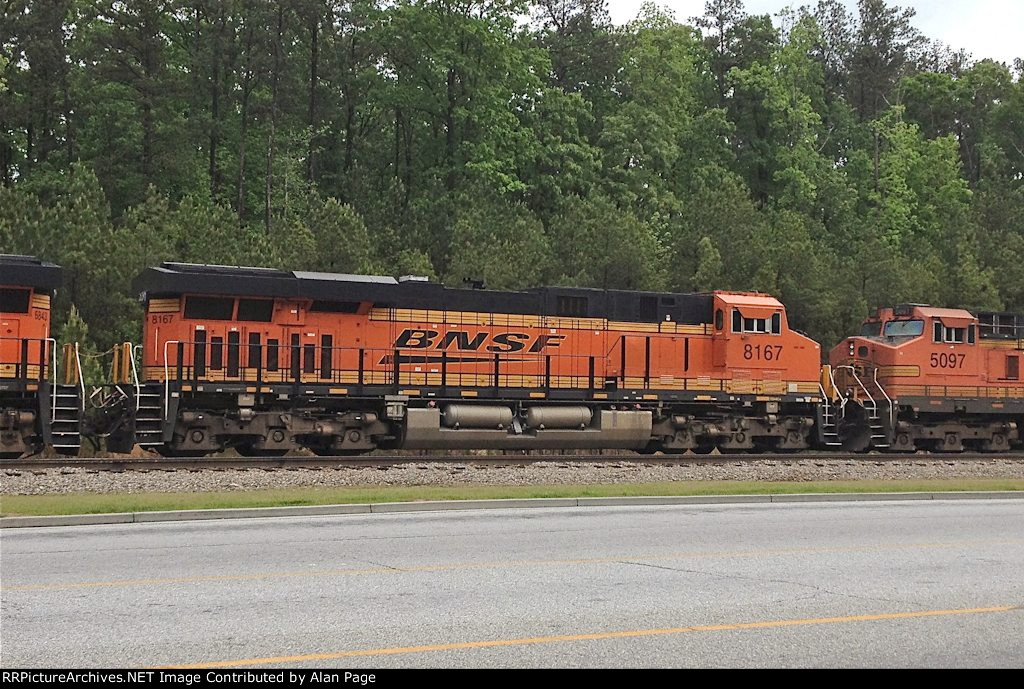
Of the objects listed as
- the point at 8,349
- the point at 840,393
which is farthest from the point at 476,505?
the point at 840,393

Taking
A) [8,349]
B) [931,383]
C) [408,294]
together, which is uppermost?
[408,294]

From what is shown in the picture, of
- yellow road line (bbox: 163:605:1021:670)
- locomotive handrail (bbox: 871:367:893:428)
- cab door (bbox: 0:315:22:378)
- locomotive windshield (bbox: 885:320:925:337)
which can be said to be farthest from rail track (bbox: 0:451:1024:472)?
yellow road line (bbox: 163:605:1021:670)

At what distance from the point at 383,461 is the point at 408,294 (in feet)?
13.8

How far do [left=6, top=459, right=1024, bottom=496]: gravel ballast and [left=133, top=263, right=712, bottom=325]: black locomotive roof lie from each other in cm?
425

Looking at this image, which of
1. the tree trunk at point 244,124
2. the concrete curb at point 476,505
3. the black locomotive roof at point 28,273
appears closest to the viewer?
the concrete curb at point 476,505

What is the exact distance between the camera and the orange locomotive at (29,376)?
71.6 feet

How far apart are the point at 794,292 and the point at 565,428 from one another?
15.2 meters

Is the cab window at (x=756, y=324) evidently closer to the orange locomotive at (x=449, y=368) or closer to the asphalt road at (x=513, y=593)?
the orange locomotive at (x=449, y=368)

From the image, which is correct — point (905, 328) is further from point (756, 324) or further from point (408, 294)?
point (408, 294)

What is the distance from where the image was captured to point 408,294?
2561 centimetres

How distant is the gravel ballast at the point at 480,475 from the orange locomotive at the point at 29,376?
2841 millimetres

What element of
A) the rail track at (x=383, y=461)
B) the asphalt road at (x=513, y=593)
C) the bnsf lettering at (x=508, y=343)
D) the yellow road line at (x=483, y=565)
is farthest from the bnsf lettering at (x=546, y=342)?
the yellow road line at (x=483, y=565)

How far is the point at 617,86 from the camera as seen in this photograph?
6438 centimetres
